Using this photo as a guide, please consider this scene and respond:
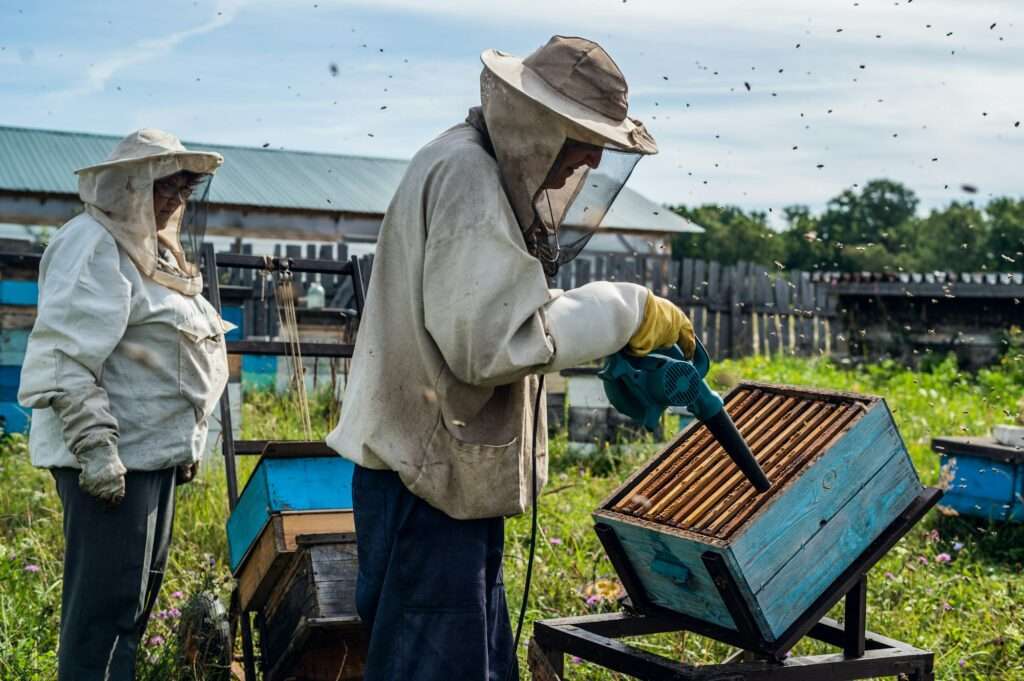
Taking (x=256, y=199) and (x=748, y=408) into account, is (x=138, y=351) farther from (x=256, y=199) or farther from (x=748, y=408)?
(x=256, y=199)

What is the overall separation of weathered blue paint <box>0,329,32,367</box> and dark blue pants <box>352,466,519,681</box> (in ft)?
16.2

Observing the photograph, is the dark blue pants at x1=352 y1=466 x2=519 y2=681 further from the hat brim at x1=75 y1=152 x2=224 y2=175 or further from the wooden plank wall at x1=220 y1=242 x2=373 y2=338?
the wooden plank wall at x1=220 y1=242 x2=373 y2=338

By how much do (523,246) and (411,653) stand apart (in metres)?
0.77

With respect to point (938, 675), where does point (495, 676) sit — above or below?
above

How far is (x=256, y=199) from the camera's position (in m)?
17.8

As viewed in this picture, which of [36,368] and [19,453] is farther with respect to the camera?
[19,453]

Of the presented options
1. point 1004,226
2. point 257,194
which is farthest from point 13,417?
point 1004,226

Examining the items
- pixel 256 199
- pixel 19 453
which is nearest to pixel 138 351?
pixel 19 453

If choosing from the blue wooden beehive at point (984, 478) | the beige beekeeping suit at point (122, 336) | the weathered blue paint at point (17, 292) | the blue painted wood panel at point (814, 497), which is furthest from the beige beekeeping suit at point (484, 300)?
the weathered blue paint at point (17, 292)

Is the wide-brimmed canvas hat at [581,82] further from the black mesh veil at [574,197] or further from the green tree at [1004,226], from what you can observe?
the green tree at [1004,226]

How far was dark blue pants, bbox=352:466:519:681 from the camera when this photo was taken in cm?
200

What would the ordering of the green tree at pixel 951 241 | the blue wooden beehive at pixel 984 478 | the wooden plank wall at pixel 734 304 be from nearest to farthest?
the blue wooden beehive at pixel 984 478 → the wooden plank wall at pixel 734 304 → the green tree at pixel 951 241

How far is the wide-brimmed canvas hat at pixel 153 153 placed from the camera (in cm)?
304

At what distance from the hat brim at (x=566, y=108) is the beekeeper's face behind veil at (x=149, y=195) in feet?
4.63
